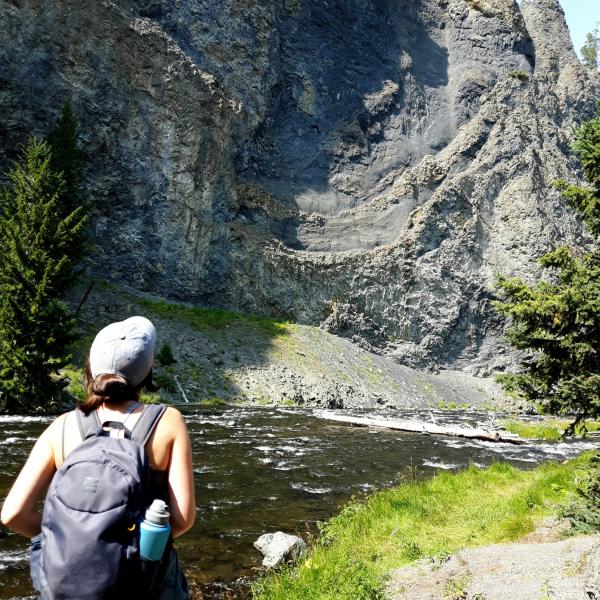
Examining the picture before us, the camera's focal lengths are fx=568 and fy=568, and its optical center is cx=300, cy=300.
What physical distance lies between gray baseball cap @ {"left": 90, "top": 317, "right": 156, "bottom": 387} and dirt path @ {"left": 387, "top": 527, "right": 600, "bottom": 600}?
473cm

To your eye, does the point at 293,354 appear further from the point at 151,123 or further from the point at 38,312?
the point at 151,123

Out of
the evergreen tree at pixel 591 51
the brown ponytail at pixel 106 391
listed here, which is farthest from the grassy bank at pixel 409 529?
the evergreen tree at pixel 591 51

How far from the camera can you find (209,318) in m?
53.6

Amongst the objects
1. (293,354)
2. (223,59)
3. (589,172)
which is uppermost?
(223,59)

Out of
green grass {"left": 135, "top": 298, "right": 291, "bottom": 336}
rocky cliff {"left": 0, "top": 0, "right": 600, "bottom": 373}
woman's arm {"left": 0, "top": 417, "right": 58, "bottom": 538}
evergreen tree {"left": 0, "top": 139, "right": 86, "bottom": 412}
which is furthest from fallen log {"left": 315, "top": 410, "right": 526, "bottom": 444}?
rocky cliff {"left": 0, "top": 0, "right": 600, "bottom": 373}

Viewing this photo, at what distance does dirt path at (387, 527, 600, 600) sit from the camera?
6.16 meters

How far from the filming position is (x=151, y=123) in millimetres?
61688

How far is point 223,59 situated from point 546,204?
1910 inches

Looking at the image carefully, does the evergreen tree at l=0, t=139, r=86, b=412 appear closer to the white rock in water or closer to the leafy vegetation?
the leafy vegetation

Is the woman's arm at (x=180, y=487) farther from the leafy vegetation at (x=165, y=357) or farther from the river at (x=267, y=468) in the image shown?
the leafy vegetation at (x=165, y=357)

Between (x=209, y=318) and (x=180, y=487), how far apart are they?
1993 inches

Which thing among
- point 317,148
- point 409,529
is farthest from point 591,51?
point 409,529

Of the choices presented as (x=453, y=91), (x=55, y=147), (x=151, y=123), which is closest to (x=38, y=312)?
(x=55, y=147)

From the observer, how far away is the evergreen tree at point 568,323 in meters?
10.1
